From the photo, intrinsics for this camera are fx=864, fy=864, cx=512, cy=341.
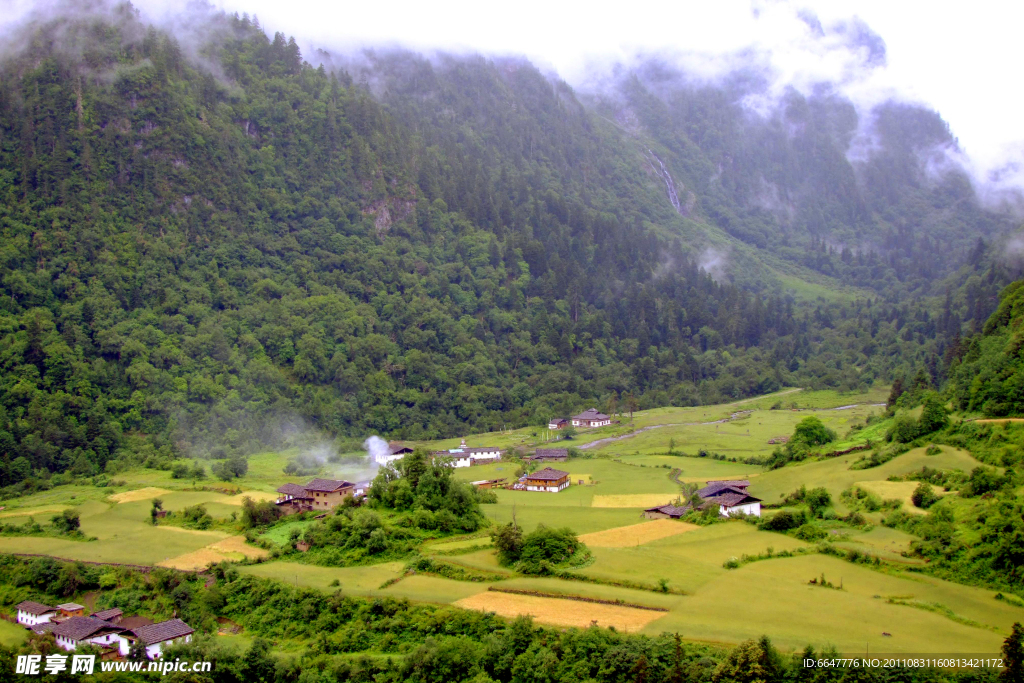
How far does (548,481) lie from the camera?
5394 cm

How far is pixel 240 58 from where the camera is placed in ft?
348

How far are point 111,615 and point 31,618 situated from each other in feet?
11.9

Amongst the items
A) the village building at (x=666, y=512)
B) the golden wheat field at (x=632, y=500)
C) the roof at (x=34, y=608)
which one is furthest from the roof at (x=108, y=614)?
the village building at (x=666, y=512)

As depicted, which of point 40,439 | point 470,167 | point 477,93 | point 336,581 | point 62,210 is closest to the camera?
point 336,581

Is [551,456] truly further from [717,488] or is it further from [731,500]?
[731,500]

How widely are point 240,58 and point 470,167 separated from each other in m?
32.5

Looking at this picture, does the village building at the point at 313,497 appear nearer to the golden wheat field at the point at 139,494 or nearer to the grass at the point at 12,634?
the golden wheat field at the point at 139,494

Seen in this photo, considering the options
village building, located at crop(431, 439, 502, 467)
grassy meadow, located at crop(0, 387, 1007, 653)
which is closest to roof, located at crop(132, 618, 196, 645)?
grassy meadow, located at crop(0, 387, 1007, 653)

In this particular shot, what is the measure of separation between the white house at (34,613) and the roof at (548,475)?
27869mm

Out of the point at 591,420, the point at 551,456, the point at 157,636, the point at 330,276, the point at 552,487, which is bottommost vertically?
the point at 157,636

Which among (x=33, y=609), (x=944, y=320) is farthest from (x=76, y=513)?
(x=944, y=320)

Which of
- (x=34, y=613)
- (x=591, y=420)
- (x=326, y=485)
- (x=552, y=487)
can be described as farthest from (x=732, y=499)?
Answer: (x=591, y=420)

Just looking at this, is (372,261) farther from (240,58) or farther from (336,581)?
(336,581)

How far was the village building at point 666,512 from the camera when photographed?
4362 cm
